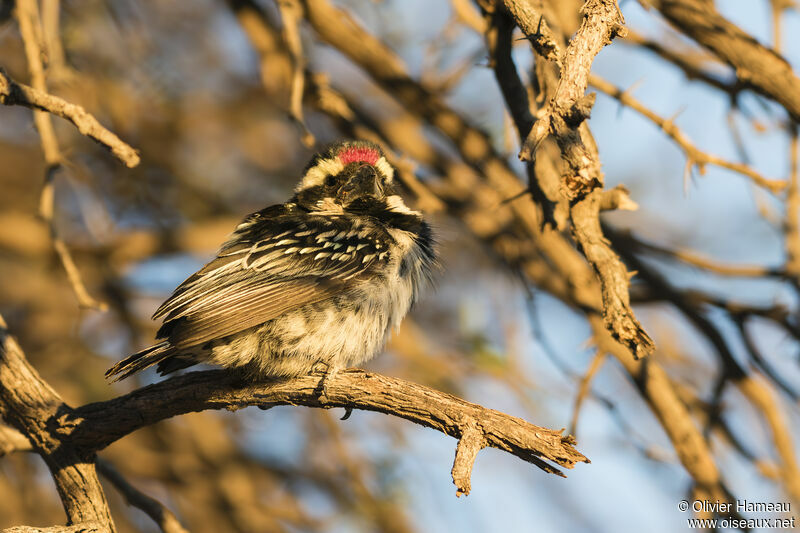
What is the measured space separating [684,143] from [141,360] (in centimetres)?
270

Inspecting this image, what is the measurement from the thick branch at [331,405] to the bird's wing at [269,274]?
239 mm

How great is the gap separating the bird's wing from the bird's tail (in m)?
0.06

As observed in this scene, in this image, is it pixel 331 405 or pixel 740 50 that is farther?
pixel 740 50

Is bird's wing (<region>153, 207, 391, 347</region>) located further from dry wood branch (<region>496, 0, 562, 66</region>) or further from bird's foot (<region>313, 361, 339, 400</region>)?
dry wood branch (<region>496, 0, 562, 66</region>)

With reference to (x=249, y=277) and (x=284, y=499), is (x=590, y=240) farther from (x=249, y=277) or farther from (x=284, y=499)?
(x=284, y=499)

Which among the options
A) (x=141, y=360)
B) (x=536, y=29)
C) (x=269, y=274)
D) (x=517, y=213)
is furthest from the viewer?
(x=517, y=213)

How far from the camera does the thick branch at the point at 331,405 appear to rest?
9.03ft

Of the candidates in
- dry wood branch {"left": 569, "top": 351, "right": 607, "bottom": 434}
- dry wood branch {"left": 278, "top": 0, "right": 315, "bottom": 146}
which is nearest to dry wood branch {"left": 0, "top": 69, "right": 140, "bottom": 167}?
dry wood branch {"left": 278, "top": 0, "right": 315, "bottom": 146}

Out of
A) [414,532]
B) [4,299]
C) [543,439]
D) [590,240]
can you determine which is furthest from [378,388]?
[4,299]

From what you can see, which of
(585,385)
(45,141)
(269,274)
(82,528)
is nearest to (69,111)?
(45,141)

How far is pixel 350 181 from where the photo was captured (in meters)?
4.48

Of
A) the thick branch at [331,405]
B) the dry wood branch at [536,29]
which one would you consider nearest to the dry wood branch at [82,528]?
the thick branch at [331,405]

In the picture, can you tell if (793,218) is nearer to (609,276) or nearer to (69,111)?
(609,276)

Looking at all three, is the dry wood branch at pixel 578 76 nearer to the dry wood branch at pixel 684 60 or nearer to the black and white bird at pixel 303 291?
the black and white bird at pixel 303 291
